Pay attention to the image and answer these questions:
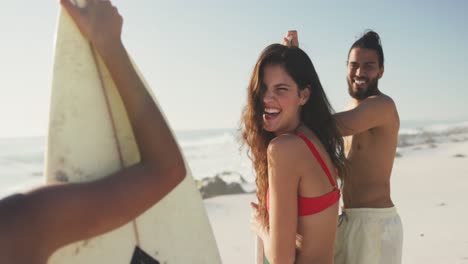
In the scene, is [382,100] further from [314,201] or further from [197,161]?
[197,161]

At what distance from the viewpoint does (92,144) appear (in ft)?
5.99

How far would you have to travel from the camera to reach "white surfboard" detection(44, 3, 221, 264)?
1693mm

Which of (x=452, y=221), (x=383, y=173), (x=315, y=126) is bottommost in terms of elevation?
(x=452, y=221)

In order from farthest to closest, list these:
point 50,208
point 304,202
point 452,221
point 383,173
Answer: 1. point 452,221
2. point 383,173
3. point 304,202
4. point 50,208

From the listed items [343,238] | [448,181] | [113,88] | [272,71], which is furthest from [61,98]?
[448,181]

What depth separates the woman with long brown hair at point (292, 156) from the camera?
200cm

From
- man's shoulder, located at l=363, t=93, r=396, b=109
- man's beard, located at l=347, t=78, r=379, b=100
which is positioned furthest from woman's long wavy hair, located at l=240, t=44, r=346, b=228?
man's beard, located at l=347, t=78, r=379, b=100

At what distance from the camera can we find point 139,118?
55.1 inches

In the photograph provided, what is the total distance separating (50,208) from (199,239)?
113 centimetres

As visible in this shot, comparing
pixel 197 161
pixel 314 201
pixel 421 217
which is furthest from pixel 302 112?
pixel 197 161

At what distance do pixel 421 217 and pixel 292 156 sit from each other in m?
7.10

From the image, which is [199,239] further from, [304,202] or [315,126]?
[315,126]

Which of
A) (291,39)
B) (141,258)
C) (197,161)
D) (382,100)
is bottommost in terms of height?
(197,161)

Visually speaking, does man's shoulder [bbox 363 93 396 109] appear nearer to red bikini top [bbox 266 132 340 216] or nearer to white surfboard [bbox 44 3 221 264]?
red bikini top [bbox 266 132 340 216]
